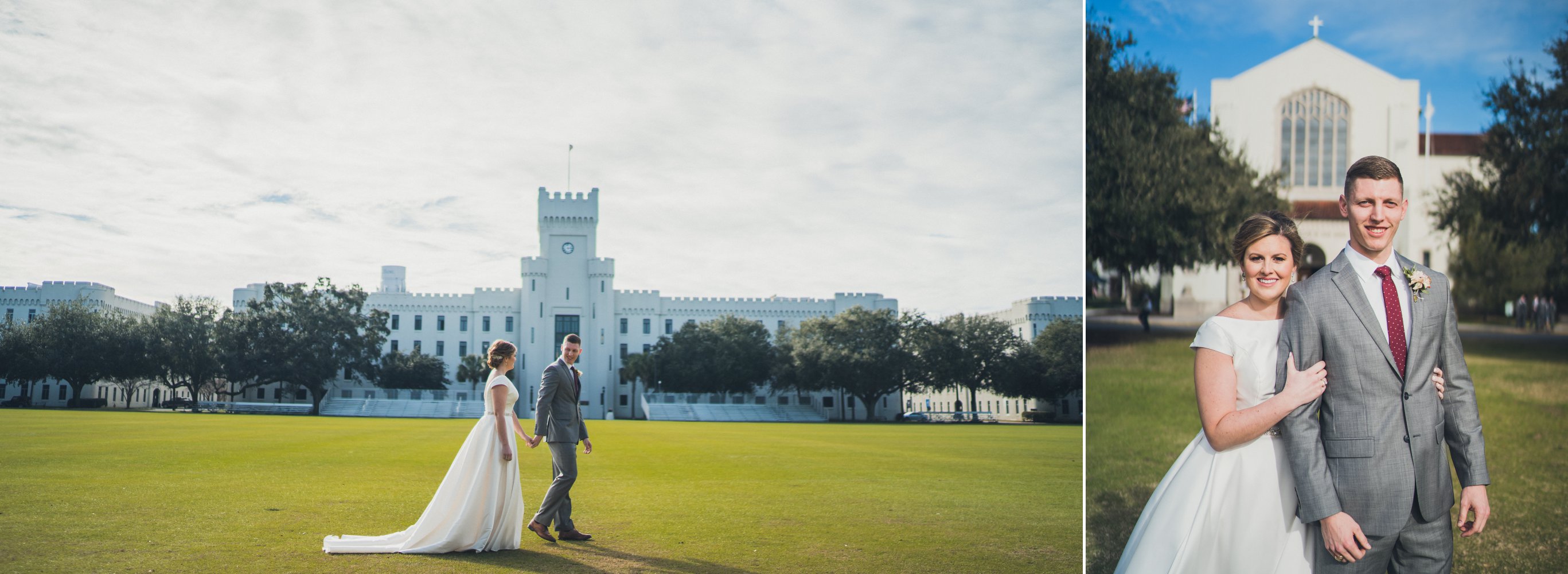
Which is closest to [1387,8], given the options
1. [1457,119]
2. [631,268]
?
[1457,119]

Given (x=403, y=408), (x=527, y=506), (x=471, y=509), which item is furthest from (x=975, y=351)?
(x=471, y=509)

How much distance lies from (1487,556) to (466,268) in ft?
108

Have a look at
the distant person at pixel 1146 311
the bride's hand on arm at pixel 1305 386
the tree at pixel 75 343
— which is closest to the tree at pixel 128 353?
the tree at pixel 75 343

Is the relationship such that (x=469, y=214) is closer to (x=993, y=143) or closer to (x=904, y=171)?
(x=904, y=171)

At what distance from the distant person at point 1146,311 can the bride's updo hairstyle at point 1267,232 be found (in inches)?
397

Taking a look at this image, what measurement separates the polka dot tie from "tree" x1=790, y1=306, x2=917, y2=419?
25294 mm

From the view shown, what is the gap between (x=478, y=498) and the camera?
486 cm

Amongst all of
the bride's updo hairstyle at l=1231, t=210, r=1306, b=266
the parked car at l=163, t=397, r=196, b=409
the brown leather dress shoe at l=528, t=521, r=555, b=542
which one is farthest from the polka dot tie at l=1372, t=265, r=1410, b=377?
the parked car at l=163, t=397, r=196, b=409

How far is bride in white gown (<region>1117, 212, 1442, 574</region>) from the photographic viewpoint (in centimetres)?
251

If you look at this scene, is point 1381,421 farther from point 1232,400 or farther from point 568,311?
point 568,311

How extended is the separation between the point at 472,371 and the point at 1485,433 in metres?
32.8

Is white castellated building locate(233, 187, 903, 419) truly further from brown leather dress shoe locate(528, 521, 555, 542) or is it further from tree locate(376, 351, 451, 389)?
brown leather dress shoe locate(528, 521, 555, 542)

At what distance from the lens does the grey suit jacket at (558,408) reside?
203 inches

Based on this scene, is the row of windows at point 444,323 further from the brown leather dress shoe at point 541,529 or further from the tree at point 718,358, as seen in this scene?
the brown leather dress shoe at point 541,529
